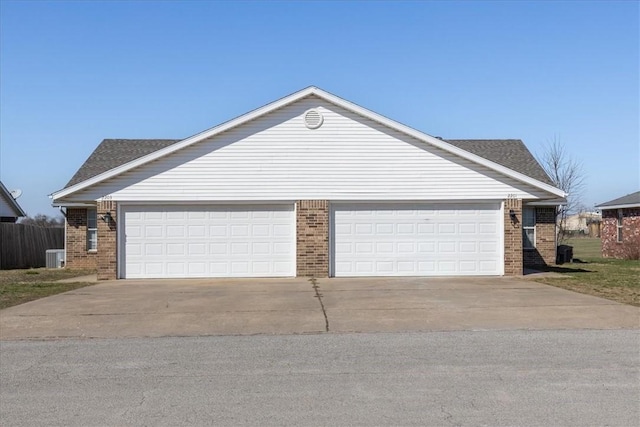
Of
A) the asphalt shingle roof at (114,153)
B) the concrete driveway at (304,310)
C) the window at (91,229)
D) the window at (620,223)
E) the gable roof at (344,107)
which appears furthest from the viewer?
the window at (620,223)

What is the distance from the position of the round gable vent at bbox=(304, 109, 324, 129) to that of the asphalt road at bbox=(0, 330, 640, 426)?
983cm

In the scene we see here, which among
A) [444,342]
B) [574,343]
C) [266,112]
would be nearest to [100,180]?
[266,112]

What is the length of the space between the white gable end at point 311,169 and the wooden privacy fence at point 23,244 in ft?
33.4

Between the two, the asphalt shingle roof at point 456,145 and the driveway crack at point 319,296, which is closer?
the driveway crack at point 319,296

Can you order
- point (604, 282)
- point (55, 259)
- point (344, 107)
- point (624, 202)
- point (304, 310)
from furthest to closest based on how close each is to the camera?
point (624, 202) < point (55, 259) < point (344, 107) < point (604, 282) < point (304, 310)

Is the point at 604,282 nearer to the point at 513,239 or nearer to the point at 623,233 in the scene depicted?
the point at 513,239

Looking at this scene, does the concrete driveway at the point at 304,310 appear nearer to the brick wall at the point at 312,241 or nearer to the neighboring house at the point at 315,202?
the brick wall at the point at 312,241

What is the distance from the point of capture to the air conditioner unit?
24.9 meters

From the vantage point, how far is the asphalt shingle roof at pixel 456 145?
926 inches

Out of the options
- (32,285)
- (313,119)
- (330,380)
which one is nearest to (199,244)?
(32,285)

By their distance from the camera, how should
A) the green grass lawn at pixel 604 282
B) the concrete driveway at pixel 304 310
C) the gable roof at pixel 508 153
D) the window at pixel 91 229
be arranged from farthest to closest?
1. the gable roof at pixel 508 153
2. the window at pixel 91 229
3. the green grass lawn at pixel 604 282
4. the concrete driveway at pixel 304 310

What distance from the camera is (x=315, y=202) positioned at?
1795cm

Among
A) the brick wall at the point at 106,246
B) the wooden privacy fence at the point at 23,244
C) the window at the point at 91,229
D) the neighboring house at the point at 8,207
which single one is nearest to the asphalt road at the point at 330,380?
the brick wall at the point at 106,246

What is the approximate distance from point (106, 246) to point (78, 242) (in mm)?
5894
